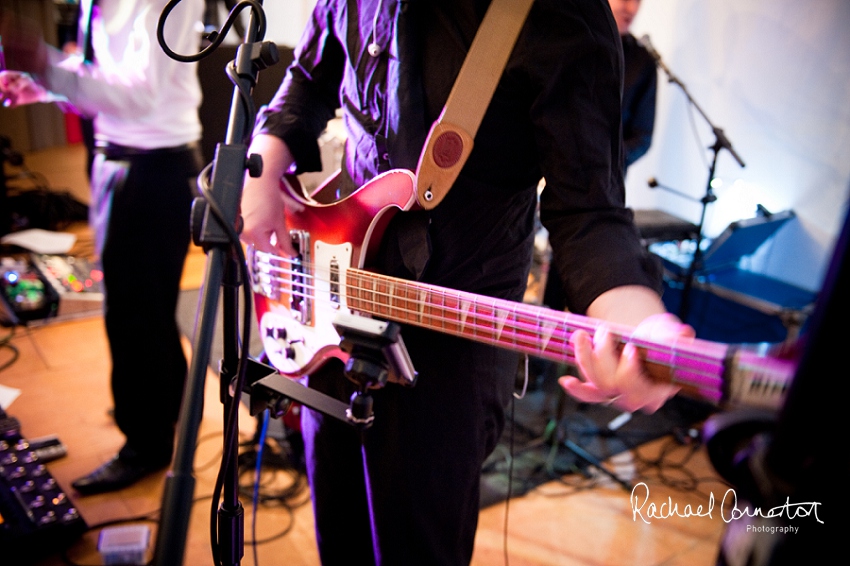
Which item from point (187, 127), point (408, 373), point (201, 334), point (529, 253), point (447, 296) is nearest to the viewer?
point (201, 334)

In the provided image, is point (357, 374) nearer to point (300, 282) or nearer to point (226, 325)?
point (226, 325)

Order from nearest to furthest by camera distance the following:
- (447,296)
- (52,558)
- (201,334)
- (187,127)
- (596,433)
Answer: (201,334)
(447,296)
(52,558)
(187,127)
(596,433)

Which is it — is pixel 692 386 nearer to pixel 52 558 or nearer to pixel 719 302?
pixel 52 558

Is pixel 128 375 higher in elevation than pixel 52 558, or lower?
higher

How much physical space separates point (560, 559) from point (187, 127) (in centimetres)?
195

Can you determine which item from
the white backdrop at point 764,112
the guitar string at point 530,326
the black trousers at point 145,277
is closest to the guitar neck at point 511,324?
the guitar string at point 530,326

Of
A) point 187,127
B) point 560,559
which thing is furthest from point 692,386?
point 187,127

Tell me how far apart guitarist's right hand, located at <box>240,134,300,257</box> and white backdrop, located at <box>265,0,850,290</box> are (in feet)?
8.81

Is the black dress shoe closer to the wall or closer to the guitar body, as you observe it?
the guitar body

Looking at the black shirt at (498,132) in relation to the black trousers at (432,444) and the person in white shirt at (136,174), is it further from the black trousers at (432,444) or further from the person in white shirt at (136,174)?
the person in white shirt at (136,174)

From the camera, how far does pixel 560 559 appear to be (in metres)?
2.11

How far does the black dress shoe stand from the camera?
220 cm

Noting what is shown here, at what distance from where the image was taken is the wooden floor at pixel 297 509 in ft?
6.84

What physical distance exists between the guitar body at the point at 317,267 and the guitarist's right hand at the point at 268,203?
3 centimetres
